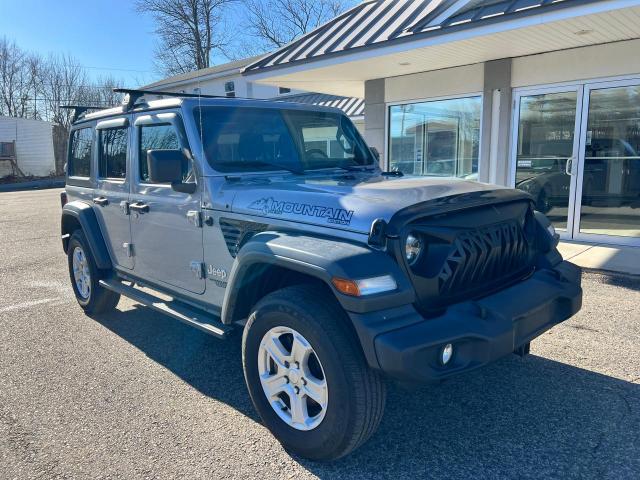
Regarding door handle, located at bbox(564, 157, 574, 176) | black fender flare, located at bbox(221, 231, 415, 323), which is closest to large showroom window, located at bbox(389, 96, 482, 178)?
door handle, located at bbox(564, 157, 574, 176)

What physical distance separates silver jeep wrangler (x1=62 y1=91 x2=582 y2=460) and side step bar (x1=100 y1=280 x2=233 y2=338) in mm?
14

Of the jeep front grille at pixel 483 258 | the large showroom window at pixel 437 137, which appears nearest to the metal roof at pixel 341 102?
the large showroom window at pixel 437 137

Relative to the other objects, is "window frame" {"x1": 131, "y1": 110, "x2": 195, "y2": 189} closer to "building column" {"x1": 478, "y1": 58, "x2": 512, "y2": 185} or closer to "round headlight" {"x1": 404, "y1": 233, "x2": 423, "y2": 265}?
"round headlight" {"x1": 404, "y1": 233, "x2": 423, "y2": 265}

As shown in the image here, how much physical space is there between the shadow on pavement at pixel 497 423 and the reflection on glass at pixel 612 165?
214 inches

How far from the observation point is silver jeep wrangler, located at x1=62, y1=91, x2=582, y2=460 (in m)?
2.47

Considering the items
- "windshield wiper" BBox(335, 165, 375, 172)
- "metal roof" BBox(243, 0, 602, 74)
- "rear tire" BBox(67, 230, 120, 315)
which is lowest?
"rear tire" BBox(67, 230, 120, 315)

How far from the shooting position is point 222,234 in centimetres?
336

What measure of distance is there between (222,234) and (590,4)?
528cm

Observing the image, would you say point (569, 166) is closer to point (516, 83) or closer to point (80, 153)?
point (516, 83)

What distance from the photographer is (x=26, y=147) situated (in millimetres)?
31891

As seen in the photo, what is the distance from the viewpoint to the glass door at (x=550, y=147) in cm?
836

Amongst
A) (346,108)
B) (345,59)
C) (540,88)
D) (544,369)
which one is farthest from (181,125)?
(346,108)

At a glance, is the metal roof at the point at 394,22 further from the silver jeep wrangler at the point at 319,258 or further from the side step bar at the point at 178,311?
the side step bar at the point at 178,311

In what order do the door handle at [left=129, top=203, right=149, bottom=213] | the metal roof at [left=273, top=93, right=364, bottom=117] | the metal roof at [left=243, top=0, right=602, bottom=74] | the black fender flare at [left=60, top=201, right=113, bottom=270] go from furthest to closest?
the metal roof at [left=273, top=93, right=364, bottom=117] < the metal roof at [left=243, top=0, right=602, bottom=74] < the black fender flare at [left=60, top=201, right=113, bottom=270] < the door handle at [left=129, top=203, right=149, bottom=213]
